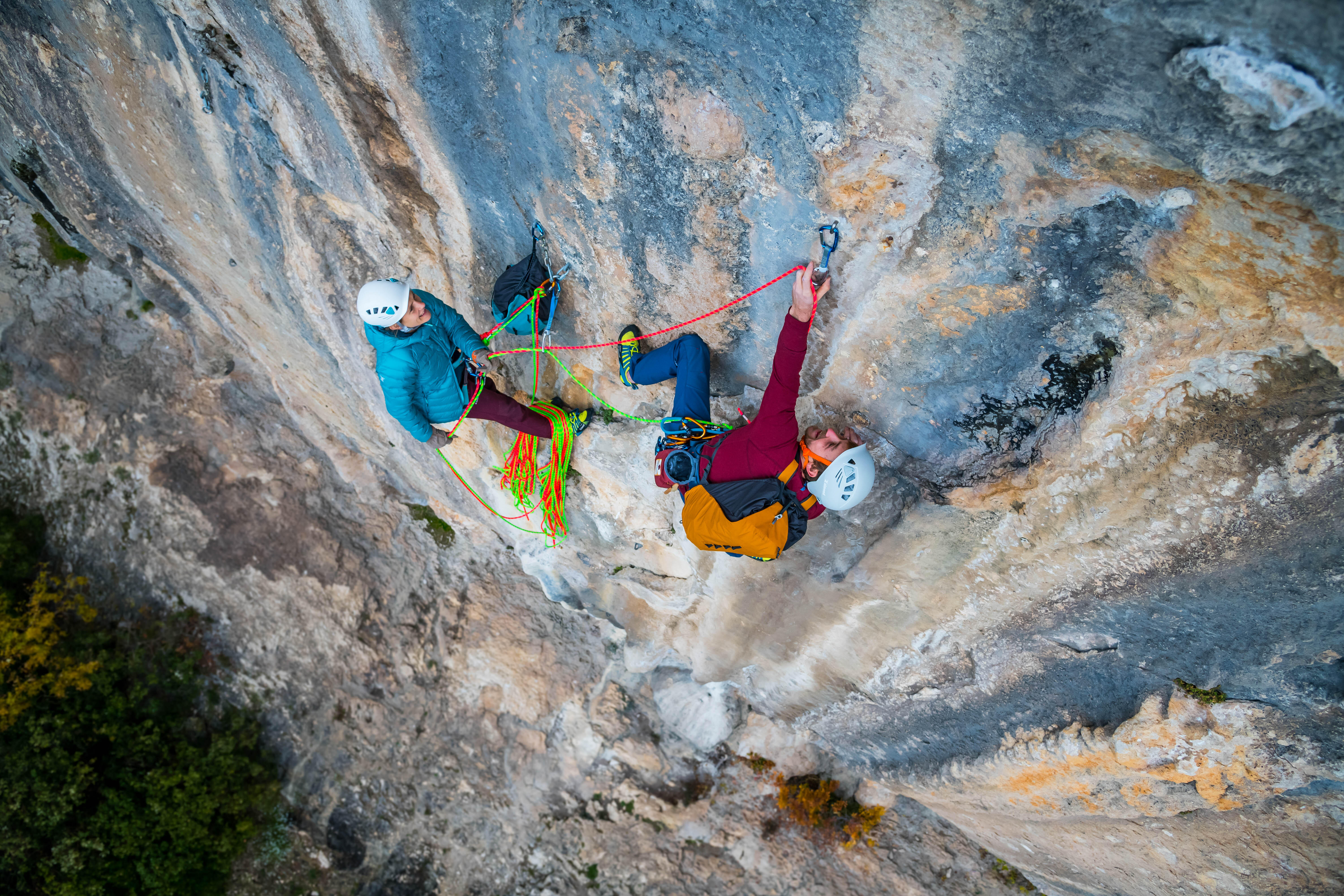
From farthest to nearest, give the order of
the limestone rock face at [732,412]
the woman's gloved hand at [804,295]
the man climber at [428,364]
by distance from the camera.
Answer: the man climber at [428,364] → the woman's gloved hand at [804,295] → the limestone rock face at [732,412]

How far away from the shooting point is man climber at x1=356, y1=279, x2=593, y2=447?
364 centimetres

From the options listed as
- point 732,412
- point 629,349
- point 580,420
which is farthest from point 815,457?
point 580,420

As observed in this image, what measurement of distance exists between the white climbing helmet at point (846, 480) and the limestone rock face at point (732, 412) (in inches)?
11.1

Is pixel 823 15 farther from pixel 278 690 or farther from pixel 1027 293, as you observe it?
pixel 278 690

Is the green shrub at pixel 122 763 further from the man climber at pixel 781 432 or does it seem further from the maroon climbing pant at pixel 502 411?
the man climber at pixel 781 432

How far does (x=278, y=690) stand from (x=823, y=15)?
255 inches

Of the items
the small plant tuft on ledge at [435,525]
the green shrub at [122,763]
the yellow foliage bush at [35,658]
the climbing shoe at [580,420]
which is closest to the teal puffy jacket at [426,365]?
the climbing shoe at [580,420]

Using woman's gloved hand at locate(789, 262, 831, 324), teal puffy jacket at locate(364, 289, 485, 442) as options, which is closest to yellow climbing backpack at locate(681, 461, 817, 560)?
woman's gloved hand at locate(789, 262, 831, 324)

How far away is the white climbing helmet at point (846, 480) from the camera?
314cm

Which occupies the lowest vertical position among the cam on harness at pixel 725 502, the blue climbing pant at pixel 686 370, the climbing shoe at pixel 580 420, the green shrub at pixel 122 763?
the green shrub at pixel 122 763

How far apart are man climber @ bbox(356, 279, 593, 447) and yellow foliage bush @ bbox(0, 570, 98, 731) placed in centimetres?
406

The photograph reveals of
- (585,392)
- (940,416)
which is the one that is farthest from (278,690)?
(940,416)

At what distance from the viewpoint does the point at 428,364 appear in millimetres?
3893

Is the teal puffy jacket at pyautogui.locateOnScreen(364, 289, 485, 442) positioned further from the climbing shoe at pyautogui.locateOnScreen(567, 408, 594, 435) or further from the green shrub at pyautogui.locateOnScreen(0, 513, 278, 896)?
the green shrub at pyautogui.locateOnScreen(0, 513, 278, 896)
